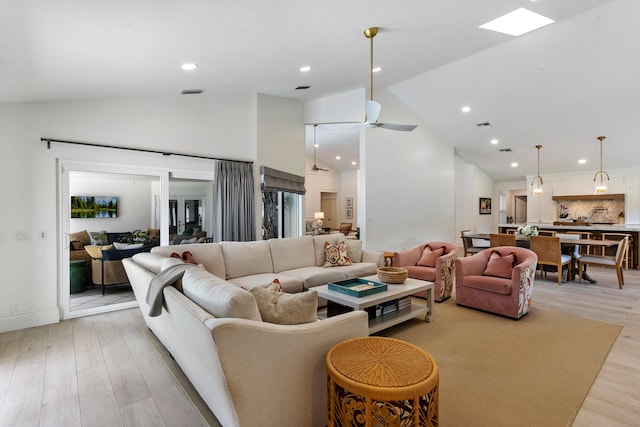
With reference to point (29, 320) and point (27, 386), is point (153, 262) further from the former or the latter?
point (29, 320)

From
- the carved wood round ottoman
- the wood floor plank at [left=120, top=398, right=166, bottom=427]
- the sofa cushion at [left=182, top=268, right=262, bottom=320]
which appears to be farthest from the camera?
the wood floor plank at [left=120, top=398, right=166, bottom=427]

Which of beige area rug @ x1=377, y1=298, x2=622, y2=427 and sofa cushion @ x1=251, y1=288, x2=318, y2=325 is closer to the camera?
sofa cushion @ x1=251, y1=288, x2=318, y2=325

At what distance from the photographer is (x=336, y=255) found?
15.9 feet

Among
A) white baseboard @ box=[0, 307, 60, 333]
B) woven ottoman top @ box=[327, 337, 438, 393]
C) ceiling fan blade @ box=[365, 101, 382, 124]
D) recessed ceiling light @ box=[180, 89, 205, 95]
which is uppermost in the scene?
recessed ceiling light @ box=[180, 89, 205, 95]

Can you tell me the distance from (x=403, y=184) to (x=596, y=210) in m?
6.61

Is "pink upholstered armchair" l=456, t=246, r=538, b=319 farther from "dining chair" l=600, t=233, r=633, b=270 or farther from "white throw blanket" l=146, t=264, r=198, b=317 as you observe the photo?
"dining chair" l=600, t=233, r=633, b=270

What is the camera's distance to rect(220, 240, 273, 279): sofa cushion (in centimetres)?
416

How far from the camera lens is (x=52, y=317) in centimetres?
382

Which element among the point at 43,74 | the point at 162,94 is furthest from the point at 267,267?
the point at 43,74

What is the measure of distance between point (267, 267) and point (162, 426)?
8.25 feet

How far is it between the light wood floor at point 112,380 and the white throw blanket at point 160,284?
644mm

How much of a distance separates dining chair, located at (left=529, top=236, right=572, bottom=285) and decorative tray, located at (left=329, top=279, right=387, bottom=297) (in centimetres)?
410

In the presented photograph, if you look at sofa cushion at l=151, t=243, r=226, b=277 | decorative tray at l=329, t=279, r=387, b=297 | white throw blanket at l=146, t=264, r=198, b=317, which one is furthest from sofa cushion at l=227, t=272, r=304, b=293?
white throw blanket at l=146, t=264, r=198, b=317

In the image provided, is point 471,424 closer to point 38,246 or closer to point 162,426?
point 162,426
